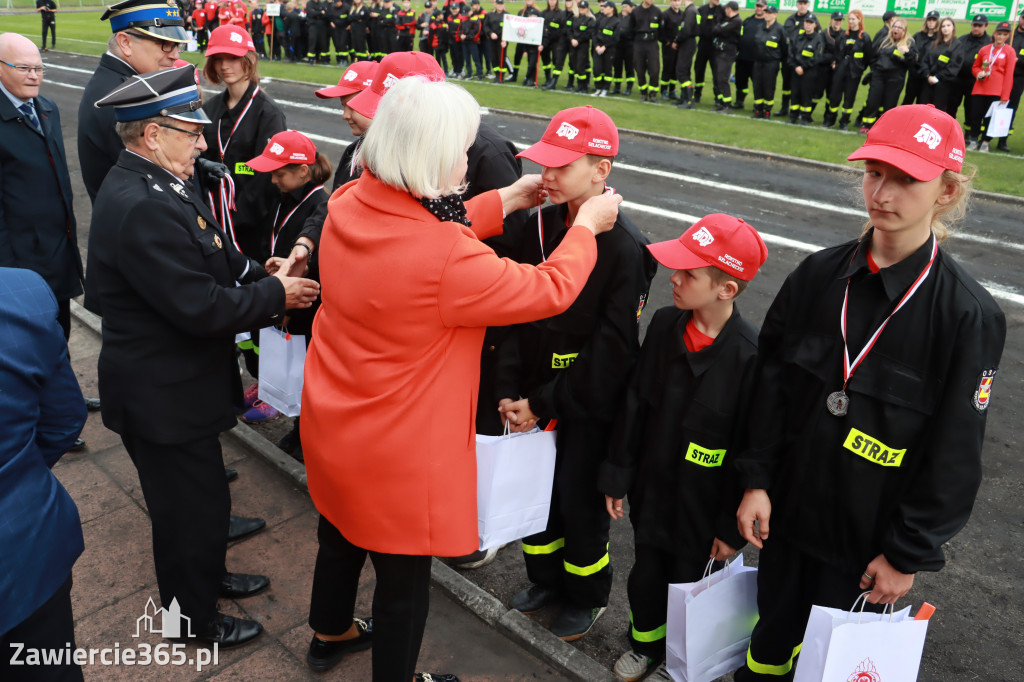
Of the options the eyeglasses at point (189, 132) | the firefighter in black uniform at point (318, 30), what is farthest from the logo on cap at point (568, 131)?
the firefighter in black uniform at point (318, 30)

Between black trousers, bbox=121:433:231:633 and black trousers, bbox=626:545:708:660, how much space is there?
187 cm

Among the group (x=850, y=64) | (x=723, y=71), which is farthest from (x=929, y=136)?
(x=723, y=71)

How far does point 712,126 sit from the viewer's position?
658 inches

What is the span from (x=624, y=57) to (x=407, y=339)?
19.8 meters

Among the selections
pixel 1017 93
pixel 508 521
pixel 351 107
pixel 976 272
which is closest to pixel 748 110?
pixel 1017 93

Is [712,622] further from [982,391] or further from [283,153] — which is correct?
[283,153]

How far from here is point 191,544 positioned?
346 centimetres

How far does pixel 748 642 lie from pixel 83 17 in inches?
2067

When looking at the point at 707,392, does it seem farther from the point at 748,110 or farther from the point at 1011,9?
the point at 1011,9

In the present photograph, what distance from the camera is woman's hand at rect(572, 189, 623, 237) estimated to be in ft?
9.58

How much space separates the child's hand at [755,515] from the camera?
2.91 m

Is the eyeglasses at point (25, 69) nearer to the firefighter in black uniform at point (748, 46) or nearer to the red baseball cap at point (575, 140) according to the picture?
the red baseball cap at point (575, 140)

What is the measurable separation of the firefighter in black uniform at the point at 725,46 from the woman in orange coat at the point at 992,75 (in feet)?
16.9

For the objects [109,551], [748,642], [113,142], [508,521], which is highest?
[113,142]
